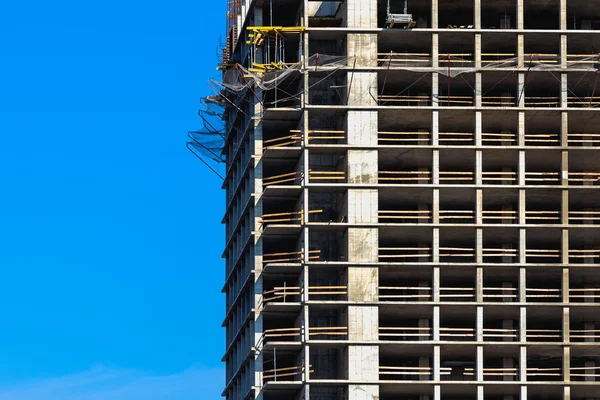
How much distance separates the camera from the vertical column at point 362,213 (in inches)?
5615

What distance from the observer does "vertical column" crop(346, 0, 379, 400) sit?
468 ft

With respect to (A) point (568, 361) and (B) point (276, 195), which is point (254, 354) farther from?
(A) point (568, 361)

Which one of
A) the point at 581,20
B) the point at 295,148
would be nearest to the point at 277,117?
the point at 295,148

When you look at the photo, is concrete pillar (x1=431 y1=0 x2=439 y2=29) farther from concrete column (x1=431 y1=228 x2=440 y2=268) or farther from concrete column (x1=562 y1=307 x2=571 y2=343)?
concrete column (x1=562 y1=307 x2=571 y2=343)

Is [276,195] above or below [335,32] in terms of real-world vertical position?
below

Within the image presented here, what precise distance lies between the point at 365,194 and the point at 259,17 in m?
17.9

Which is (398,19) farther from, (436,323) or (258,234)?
(436,323)

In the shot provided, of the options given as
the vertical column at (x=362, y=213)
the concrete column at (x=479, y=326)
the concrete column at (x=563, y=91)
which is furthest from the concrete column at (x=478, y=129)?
the concrete column at (x=479, y=326)

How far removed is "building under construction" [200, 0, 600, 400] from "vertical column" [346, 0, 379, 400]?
14cm

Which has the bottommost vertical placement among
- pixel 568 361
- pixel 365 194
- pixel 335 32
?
pixel 568 361

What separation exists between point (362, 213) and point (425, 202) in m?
5.48

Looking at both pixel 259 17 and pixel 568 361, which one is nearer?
pixel 568 361

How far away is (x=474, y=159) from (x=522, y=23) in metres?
11.0

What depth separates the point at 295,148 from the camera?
486 ft
